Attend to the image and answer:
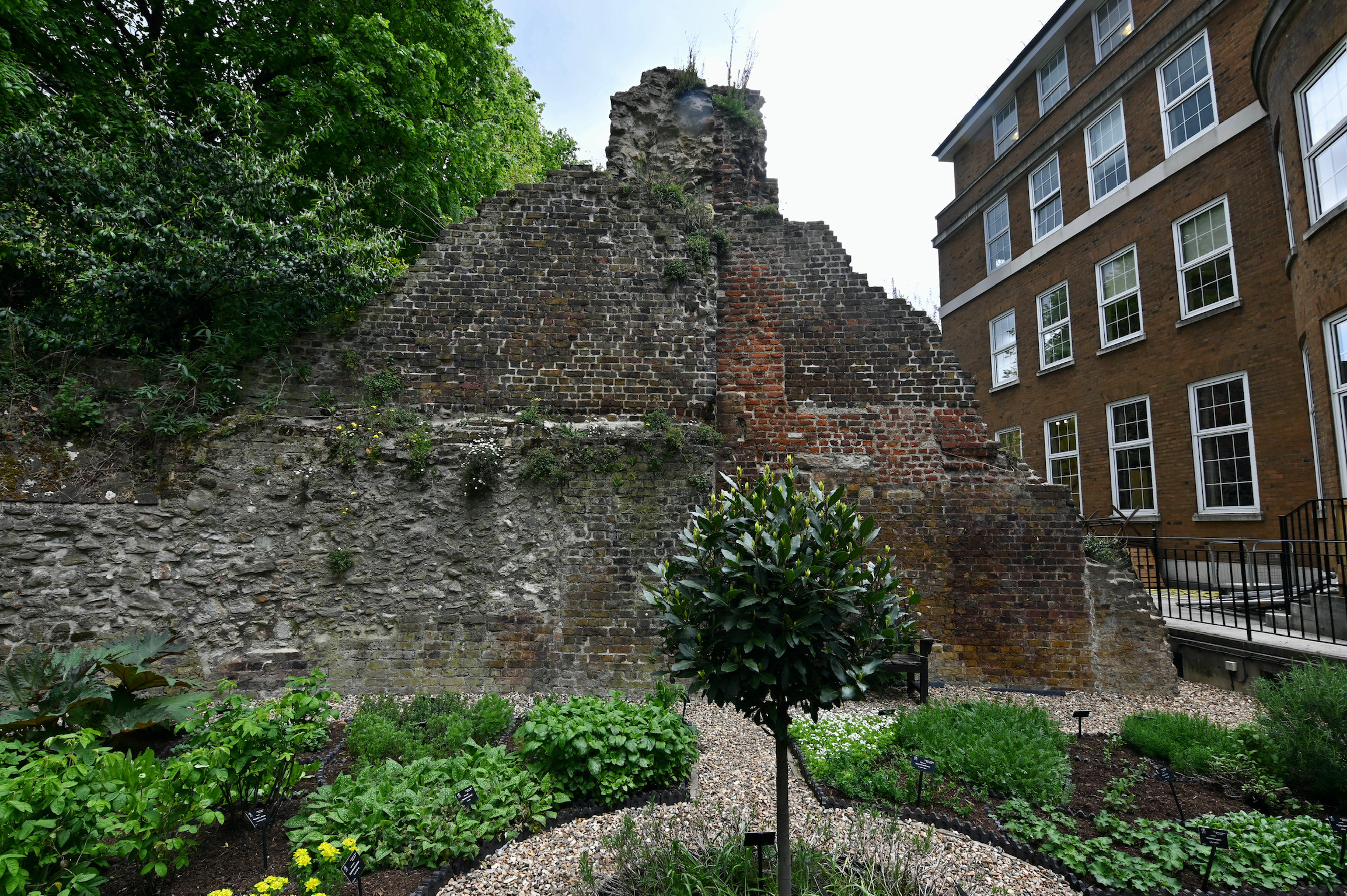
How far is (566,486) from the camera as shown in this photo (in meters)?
6.96

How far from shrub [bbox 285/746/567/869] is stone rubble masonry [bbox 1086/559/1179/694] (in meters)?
6.38

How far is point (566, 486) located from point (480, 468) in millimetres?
968

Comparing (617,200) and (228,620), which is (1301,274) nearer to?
(617,200)

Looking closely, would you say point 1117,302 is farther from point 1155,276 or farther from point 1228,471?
point 1228,471

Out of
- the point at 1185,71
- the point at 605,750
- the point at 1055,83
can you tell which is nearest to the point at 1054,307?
the point at 1185,71

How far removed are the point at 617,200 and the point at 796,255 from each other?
2500mm

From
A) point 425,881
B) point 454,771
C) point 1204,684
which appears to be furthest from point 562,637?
point 1204,684

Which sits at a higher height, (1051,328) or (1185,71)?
(1185,71)

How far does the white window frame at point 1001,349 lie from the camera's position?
15.8m

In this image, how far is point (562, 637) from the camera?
6691mm

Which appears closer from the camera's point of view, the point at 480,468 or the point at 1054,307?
the point at 480,468

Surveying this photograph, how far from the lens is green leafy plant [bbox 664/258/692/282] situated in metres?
7.70

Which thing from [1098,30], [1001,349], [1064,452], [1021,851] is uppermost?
[1098,30]

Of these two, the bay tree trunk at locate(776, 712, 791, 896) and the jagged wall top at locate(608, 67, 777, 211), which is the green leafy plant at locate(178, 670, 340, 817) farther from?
the jagged wall top at locate(608, 67, 777, 211)
